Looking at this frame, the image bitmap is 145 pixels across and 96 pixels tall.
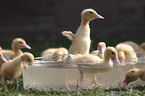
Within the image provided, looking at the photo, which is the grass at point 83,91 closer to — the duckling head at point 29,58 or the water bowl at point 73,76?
the water bowl at point 73,76

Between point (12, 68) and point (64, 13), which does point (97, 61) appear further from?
point (64, 13)

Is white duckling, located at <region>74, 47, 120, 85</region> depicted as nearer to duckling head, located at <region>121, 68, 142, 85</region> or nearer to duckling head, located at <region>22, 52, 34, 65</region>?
duckling head, located at <region>121, 68, 142, 85</region>

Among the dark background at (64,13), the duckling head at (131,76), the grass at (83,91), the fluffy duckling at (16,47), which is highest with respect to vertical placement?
the dark background at (64,13)

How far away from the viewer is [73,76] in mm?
2631

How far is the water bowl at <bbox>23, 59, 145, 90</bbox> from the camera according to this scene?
2.60 meters

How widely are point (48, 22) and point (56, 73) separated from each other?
24.2 feet

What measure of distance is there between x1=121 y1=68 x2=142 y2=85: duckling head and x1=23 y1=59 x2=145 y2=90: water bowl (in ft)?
0.15

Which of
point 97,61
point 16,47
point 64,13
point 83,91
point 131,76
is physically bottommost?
point 83,91

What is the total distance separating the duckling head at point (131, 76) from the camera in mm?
2635

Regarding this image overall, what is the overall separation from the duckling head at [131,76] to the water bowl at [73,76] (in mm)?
47

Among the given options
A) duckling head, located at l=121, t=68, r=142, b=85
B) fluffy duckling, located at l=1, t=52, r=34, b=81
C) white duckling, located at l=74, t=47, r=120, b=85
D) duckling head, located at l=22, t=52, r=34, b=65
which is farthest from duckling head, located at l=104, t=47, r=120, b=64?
fluffy duckling, located at l=1, t=52, r=34, b=81

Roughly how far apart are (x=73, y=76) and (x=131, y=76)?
0.49m

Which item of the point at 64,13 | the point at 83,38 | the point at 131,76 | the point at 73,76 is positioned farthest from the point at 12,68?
the point at 64,13

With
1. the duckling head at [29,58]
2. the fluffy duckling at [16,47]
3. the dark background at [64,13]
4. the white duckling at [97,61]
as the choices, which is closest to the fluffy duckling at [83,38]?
the white duckling at [97,61]
